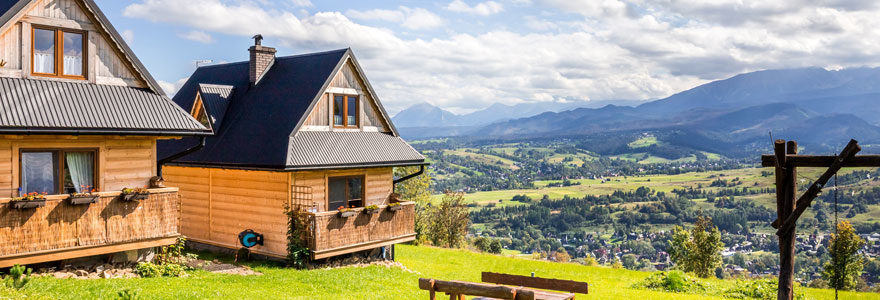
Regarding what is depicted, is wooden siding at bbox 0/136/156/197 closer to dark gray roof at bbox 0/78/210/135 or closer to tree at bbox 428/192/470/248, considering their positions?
dark gray roof at bbox 0/78/210/135

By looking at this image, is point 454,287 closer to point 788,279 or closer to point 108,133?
point 788,279

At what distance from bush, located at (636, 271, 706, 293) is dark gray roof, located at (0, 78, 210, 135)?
53.9 feet

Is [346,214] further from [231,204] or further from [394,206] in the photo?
[231,204]

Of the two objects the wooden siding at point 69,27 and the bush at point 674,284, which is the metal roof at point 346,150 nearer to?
the wooden siding at point 69,27

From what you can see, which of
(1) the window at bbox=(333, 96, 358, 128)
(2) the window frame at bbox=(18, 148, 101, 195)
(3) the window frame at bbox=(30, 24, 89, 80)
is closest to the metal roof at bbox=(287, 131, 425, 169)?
(1) the window at bbox=(333, 96, 358, 128)

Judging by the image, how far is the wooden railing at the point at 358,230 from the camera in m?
20.6

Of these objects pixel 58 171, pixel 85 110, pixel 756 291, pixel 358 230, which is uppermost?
pixel 85 110

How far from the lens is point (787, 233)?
473 inches

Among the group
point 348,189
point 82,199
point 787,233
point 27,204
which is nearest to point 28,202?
point 27,204

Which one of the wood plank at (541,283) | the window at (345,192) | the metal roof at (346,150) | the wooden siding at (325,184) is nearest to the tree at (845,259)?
the metal roof at (346,150)

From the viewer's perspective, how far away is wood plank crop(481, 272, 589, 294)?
39.1ft

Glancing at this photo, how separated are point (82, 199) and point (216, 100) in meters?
10.1

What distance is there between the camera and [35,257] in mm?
14914

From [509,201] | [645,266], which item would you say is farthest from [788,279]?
[509,201]
